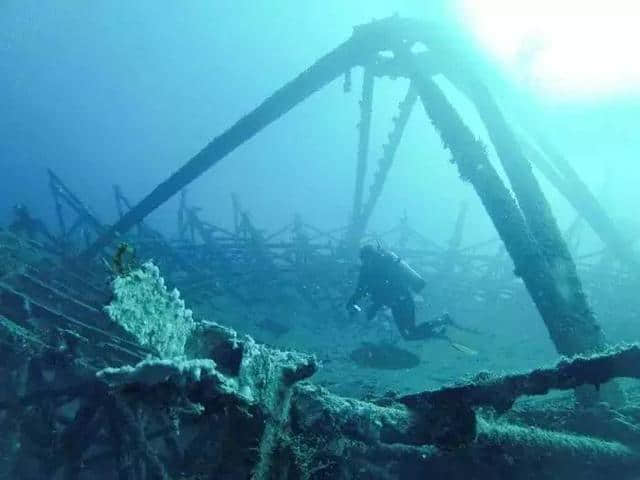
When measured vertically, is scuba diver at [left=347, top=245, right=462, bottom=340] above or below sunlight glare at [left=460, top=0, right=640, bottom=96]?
below

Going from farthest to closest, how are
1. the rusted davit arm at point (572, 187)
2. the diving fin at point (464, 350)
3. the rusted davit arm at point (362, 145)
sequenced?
the diving fin at point (464, 350)
the rusted davit arm at point (572, 187)
the rusted davit arm at point (362, 145)

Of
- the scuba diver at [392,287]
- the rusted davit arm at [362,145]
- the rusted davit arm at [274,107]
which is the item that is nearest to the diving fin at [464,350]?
the scuba diver at [392,287]

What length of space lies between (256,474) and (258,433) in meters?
0.16

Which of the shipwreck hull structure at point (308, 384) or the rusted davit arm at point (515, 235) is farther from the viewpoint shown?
the rusted davit arm at point (515, 235)

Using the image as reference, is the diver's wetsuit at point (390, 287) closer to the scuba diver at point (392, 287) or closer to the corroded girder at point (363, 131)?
the scuba diver at point (392, 287)

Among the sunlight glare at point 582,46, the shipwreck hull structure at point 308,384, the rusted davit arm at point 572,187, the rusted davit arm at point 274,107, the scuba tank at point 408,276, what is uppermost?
the sunlight glare at point 582,46

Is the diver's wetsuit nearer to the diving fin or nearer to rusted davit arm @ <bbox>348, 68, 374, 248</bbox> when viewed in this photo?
the diving fin

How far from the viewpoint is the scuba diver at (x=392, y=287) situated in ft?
25.1

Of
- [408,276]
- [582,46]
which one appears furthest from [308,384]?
[582,46]

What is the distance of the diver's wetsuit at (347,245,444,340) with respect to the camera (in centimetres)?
766

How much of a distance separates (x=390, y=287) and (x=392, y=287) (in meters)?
0.04

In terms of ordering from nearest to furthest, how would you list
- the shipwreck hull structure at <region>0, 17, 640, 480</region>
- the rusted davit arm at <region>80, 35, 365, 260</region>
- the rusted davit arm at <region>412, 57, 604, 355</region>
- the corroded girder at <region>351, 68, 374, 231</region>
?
the shipwreck hull structure at <region>0, 17, 640, 480</region>
the rusted davit arm at <region>412, 57, 604, 355</region>
the rusted davit arm at <region>80, 35, 365, 260</region>
the corroded girder at <region>351, 68, 374, 231</region>

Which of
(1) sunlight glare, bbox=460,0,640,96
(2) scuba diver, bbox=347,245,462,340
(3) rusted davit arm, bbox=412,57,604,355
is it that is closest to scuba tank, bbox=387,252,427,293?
(2) scuba diver, bbox=347,245,462,340

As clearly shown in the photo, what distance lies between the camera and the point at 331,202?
72.6 m
